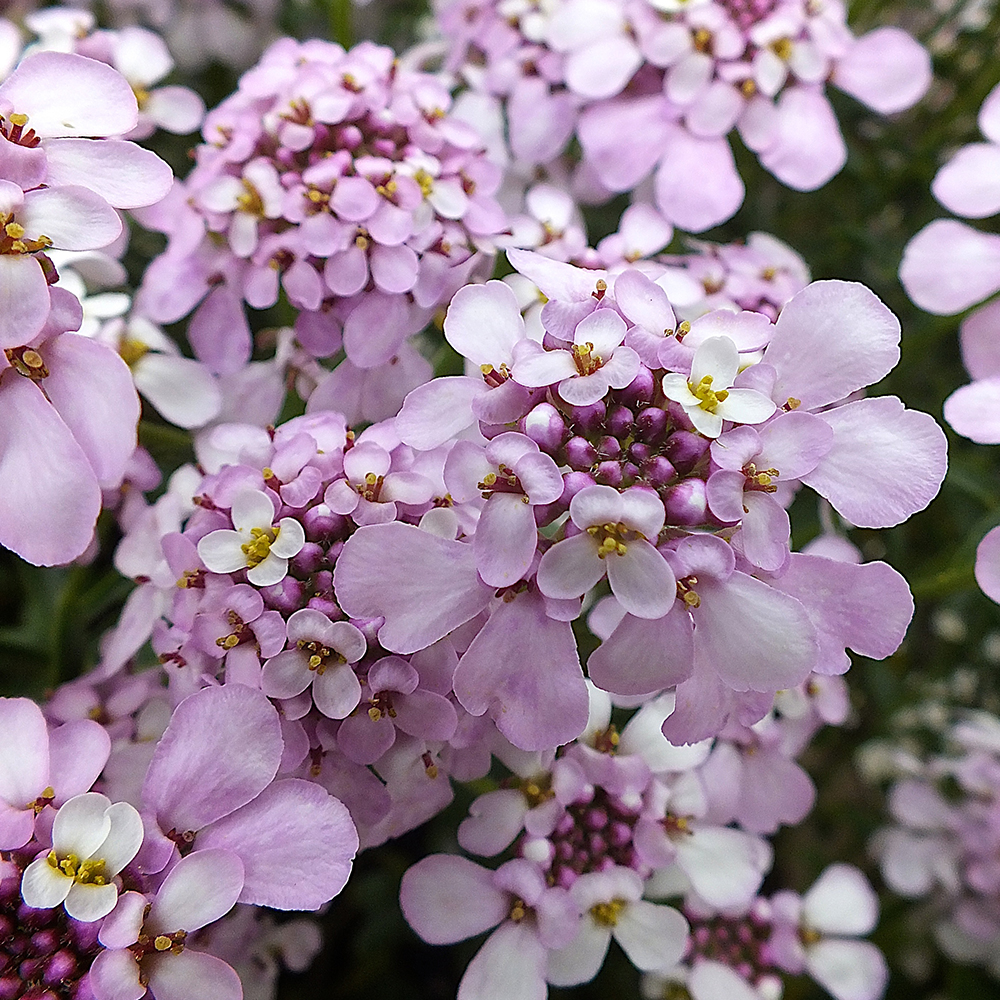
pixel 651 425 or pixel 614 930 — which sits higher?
pixel 651 425

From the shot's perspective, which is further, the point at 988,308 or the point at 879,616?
the point at 988,308

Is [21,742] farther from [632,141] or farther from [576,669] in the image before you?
[632,141]

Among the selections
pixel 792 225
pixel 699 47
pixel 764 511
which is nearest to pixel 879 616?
pixel 764 511

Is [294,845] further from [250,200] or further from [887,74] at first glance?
[887,74]

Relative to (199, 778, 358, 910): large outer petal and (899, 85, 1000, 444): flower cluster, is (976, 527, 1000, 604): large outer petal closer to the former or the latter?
(899, 85, 1000, 444): flower cluster

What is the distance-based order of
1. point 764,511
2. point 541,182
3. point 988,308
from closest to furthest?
point 764,511
point 988,308
point 541,182

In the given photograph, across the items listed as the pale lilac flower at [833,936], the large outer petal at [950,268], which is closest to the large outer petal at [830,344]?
the large outer petal at [950,268]

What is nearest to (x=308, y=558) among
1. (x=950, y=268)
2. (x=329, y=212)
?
(x=329, y=212)
